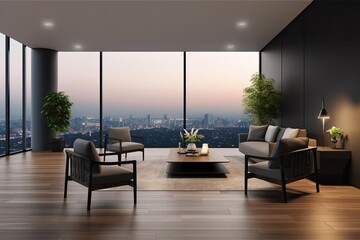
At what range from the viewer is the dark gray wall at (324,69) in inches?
191

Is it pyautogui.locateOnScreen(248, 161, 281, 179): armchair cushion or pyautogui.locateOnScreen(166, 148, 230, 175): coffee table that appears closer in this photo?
pyautogui.locateOnScreen(248, 161, 281, 179): armchair cushion

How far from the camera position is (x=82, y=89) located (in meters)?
10.6

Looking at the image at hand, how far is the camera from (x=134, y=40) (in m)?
8.73

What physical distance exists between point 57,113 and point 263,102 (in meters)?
6.13

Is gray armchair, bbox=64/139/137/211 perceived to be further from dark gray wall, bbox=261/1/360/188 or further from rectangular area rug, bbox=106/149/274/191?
dark gray wall, bbox=261/1/360/188

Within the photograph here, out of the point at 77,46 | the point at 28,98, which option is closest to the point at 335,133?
the point at 77,46

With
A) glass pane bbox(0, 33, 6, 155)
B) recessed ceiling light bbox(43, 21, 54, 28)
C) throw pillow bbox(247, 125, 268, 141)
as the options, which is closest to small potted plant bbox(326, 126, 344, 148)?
throw pillow bbox(247, 125, 268, 141)

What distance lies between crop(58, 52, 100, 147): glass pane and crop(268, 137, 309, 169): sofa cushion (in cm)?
737

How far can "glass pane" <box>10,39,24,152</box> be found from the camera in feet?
29.1

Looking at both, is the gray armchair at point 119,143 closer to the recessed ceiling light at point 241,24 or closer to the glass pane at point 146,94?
the glass pane at point 146,94

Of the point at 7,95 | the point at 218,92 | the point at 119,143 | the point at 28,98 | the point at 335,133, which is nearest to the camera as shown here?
the point at 335,133

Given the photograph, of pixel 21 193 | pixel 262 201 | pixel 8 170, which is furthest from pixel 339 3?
pixel 8 170

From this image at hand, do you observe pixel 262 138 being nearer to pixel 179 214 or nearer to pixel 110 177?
pixel 179 214

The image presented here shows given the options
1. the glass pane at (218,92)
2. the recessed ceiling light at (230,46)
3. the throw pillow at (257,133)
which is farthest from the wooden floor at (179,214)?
the glass pane at (218,92)
